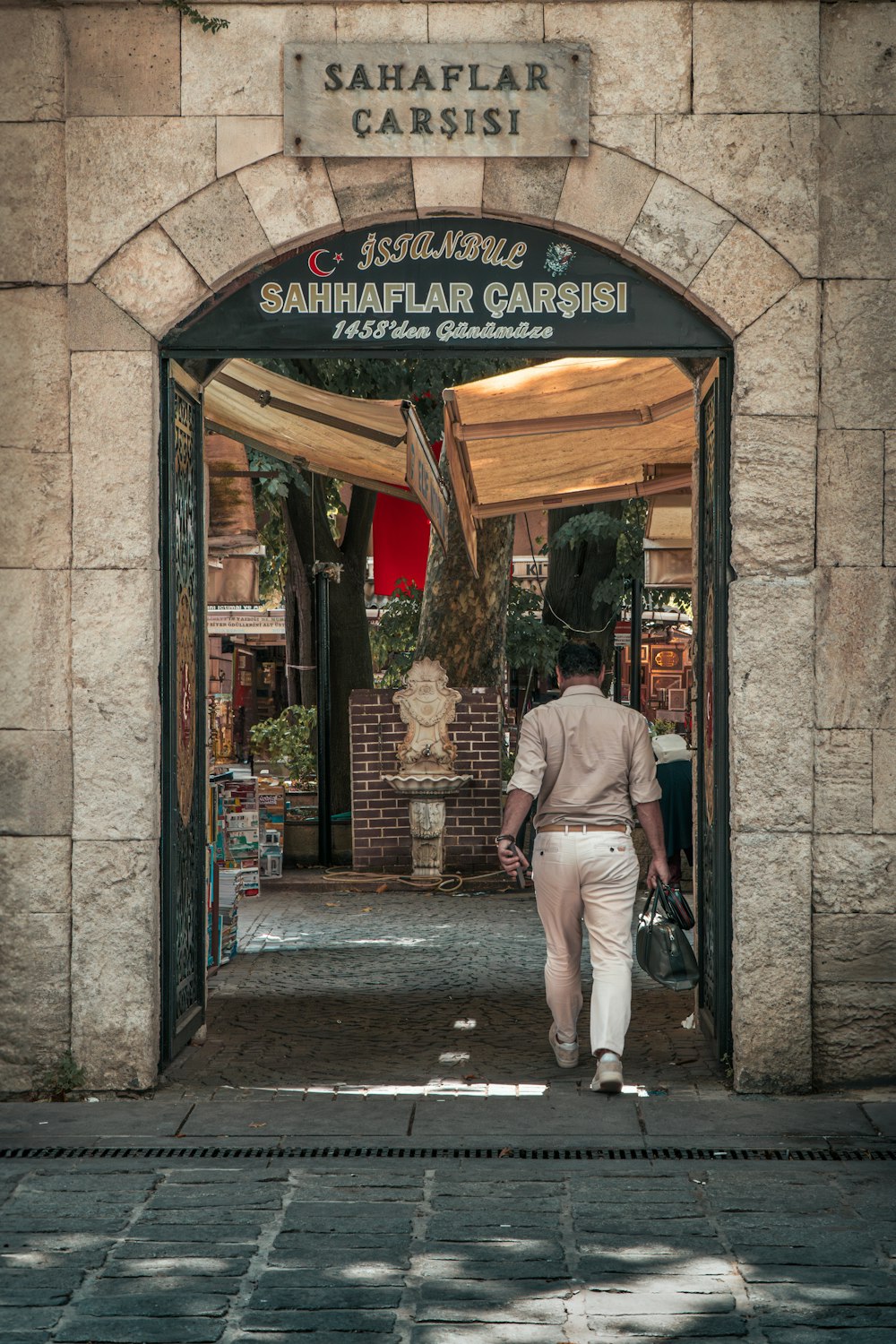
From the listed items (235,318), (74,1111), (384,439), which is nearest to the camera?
(74,1111)

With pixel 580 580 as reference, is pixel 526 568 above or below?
above

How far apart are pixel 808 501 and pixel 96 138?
3101 millimetres

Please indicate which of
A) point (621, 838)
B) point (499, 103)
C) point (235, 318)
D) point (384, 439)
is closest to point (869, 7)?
point (499, 103)

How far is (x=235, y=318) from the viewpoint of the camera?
6.07 m

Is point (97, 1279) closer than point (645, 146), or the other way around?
point (97, 1279)

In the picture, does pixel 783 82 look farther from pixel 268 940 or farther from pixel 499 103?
pixel 268 940

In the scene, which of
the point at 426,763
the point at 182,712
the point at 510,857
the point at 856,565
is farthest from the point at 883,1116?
the point at 426,763

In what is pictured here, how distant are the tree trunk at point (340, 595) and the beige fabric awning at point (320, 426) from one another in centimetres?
466

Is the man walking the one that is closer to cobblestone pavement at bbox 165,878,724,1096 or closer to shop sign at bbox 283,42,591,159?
cobblestone pavement at bbox 165,878,724,1096

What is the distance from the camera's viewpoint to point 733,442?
593cm

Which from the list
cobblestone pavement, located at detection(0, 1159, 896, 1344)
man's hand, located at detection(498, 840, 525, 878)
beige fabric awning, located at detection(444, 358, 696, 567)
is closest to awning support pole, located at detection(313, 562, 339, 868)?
beige fabric awning, located at detection(444, 358, 696, 567)

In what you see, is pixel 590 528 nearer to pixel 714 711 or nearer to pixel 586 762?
pixel 714 711

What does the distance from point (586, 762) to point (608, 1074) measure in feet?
3.97

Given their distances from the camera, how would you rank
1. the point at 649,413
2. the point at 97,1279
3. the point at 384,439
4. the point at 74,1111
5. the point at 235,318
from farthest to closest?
1. the point at 384,439
2. the point at 649,413
3. the point at 235,318
4. the point at 74,1111
5. the point at 97,1279
